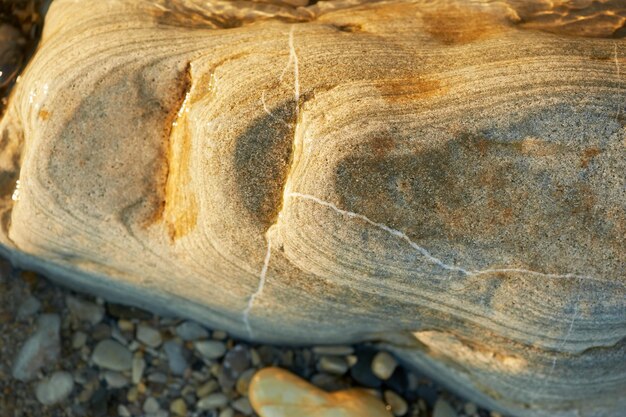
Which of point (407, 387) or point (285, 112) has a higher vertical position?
point (285, 112)

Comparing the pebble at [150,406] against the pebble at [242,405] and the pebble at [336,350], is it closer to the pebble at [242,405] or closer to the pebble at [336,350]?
the pebble at [242,405]

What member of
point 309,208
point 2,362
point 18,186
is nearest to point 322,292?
point 309,208

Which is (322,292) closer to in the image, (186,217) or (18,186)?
(186,217)

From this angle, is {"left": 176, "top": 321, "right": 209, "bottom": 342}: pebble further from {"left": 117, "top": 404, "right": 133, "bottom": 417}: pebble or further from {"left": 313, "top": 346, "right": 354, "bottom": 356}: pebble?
{"left": 313, "top": 346, "right": 354, "bottom": 356}: pebble

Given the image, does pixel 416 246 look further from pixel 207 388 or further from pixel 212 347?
pixel 207 388

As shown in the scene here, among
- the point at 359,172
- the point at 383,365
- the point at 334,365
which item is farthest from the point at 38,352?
the point at 359,172

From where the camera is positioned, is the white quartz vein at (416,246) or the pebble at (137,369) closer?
the white quartz vein at (416,246)

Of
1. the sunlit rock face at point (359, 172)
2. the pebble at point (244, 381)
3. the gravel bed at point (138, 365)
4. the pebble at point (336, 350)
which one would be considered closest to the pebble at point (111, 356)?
the gravel bed at point (138, 365)
